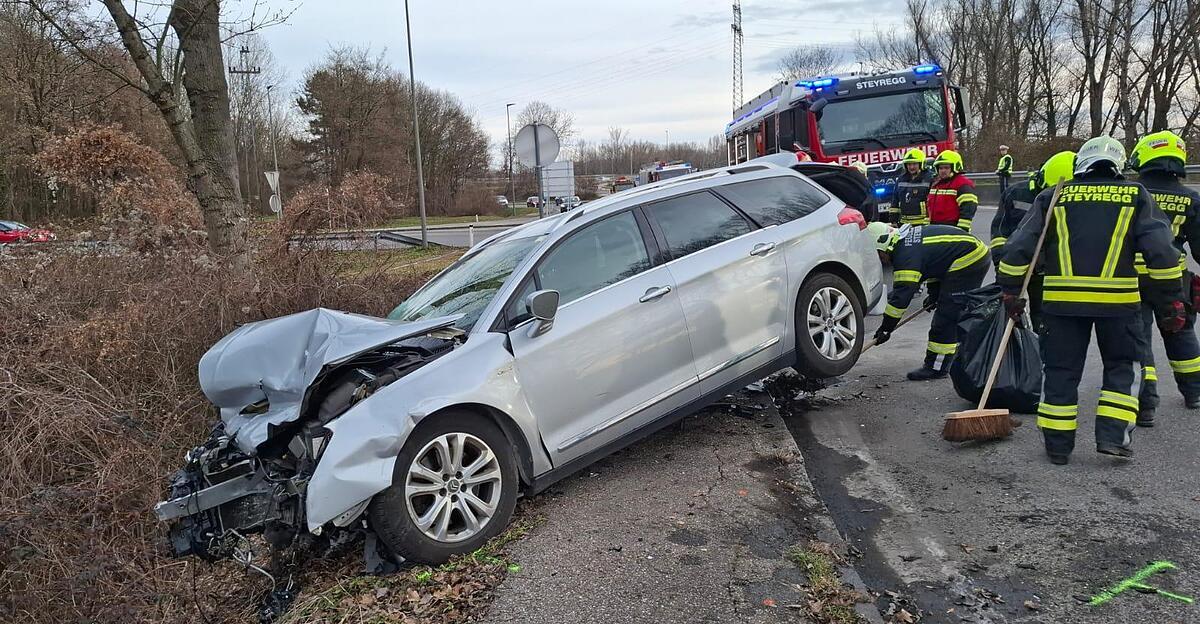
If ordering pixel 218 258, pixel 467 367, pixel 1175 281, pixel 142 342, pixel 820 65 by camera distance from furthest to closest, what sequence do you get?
pixel 820 65 < pixel 218 258 < pixel 142 342 < pixel 1175 281 < pixel 467 367

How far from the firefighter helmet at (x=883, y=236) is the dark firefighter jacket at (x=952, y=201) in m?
2.60

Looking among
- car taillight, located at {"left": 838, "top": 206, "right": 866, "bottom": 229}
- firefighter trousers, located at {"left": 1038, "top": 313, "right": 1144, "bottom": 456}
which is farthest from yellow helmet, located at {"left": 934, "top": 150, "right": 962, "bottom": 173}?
firefighter trousers, located at {"left": 1038, "top": 313, "right": 1144, "bottom": 456}

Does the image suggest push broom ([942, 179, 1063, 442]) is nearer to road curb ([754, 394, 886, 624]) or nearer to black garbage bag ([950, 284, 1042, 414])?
black garbage bag ([950, 284, 1042, 414])

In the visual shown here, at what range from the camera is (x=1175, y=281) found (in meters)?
4.27

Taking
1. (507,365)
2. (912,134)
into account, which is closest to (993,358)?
(507,365)

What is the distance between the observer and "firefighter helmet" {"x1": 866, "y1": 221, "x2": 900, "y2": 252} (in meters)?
6.15

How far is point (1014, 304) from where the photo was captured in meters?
4.75

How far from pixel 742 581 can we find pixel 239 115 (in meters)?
53.2

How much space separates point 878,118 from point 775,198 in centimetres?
824

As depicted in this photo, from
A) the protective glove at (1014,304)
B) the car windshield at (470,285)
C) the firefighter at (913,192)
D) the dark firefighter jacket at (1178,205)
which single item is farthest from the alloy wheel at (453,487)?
the firefighter at (913,192)

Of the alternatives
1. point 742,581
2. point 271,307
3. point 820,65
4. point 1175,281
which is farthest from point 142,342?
point 820,65

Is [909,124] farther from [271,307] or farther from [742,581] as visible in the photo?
[742,581]

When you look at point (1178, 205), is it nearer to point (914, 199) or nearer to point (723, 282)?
point (723, 282)

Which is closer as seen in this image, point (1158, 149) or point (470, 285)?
point (470, 285)
